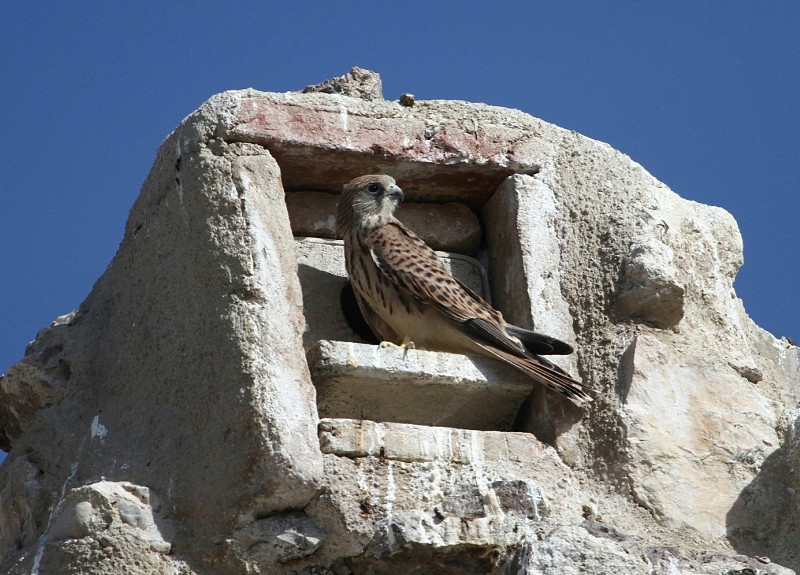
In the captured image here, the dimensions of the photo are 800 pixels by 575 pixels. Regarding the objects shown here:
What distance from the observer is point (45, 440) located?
19.4 feet

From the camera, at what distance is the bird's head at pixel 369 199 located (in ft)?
20.3

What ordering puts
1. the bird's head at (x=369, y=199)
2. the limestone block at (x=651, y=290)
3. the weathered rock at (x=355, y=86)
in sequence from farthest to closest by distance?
the weathered rock at (x=355, y=86)
the bird's head at (x=369, y=199)
the limestone block at (x=651, y=290)

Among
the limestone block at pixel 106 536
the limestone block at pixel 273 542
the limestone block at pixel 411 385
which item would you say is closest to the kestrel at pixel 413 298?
the limestone block at pixel 411 385

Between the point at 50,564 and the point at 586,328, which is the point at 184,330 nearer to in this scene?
the point at 50,564

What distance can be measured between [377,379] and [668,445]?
116 cm

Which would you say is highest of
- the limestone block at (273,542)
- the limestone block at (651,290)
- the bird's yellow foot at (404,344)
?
the limestone block at (651,290)

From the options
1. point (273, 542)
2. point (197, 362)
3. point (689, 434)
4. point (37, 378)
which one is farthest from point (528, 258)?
point (37, 378)

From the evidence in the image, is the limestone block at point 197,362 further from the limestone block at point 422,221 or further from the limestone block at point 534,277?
the limestone block at point 534,277

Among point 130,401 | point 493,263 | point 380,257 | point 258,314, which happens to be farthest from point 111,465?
point 493,263

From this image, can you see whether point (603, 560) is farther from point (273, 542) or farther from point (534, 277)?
point (534, 277)

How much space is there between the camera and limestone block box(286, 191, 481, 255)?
6566 mm

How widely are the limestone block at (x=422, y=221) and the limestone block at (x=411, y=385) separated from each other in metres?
0.97

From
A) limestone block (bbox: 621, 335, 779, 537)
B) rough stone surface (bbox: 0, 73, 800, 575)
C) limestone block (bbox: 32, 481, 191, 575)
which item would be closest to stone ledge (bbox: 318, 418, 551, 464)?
rough stone surface (bbox: 0, 73, 800, 575)

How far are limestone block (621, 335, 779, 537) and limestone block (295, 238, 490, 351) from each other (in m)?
0.97
